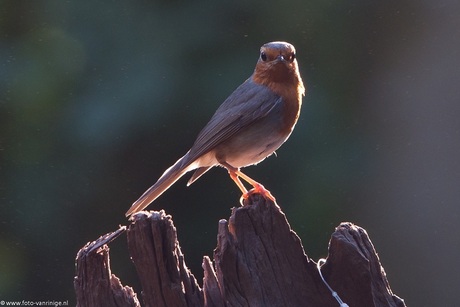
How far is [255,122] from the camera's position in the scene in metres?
5.12

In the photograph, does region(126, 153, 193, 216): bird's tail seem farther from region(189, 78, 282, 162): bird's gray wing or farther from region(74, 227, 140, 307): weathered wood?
region(74, 227, 140, 307): weathered wood

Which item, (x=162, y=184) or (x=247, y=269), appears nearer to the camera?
(x=247, y=269)

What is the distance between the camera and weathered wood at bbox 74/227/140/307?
385 centimetres

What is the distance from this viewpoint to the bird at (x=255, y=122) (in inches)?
200

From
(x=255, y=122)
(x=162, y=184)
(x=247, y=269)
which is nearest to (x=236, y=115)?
(x=255, y=122)

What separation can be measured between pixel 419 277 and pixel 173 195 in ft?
7.93

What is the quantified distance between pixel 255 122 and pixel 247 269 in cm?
140

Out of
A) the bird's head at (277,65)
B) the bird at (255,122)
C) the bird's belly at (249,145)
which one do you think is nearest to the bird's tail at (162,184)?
the bird at (255,122)

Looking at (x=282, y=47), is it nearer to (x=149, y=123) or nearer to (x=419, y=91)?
(x=149, y=123)

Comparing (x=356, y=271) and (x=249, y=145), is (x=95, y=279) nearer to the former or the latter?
(x=356, y=271)

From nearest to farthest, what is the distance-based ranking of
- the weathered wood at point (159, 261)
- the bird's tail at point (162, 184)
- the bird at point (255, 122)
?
the weathered wood at point (159, 261) < the bird's tail at point (162, 184) < the bird at point (255, 122)

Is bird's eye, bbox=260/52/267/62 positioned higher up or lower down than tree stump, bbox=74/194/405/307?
higher up

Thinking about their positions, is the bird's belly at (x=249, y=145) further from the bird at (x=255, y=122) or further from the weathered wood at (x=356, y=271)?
the weathered wood at (x=356, y=271)

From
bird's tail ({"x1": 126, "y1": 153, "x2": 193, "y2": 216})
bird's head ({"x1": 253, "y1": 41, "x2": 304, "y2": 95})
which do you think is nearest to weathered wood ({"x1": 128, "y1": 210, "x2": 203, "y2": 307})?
bird's tail ({"x1": 126, "y1": 153, "x2": 193, "y2": 216})
